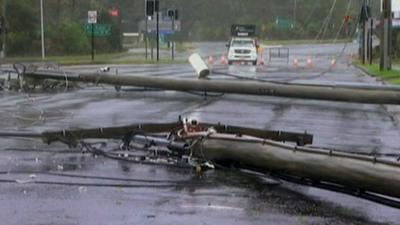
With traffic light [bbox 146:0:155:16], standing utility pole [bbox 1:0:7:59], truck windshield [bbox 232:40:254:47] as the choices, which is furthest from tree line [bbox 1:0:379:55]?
traffic light [bbox 146:0:155:16]

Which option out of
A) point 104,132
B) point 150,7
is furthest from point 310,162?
point 150,7

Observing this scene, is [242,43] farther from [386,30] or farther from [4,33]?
[386,30]

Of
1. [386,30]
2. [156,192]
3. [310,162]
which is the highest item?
[386,30]

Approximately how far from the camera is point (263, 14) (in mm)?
154625

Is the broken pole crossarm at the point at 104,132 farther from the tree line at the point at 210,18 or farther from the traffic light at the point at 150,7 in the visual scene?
the tree line at the point at 210,18

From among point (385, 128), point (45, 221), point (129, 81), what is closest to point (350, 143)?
point (385, 128)

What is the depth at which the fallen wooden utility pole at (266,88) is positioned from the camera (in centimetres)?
2033

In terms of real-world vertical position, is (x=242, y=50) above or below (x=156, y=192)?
below

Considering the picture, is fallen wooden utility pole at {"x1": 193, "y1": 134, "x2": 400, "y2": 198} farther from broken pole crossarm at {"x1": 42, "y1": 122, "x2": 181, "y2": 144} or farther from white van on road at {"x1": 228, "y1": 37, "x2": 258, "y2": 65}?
white van on road at {"x1": 228, "y1": 37, "x2": 258, "y2": 65}

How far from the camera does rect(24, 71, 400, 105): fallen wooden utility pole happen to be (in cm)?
2033

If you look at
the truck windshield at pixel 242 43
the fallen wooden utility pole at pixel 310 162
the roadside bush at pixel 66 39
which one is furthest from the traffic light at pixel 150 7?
the fallen wooden utility pole at pixel 310 162

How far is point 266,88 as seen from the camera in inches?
872

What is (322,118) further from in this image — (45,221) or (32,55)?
(32,55)

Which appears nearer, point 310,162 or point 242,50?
point 310,162
